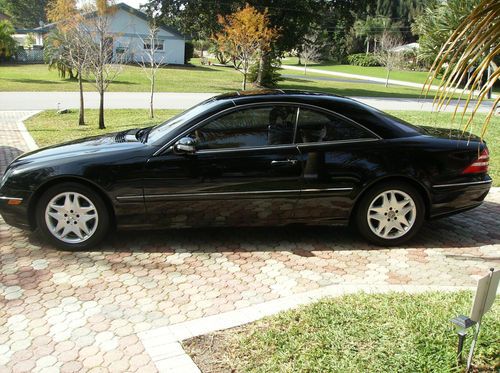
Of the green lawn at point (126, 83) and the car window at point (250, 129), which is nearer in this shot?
the car window at point (250, 129)

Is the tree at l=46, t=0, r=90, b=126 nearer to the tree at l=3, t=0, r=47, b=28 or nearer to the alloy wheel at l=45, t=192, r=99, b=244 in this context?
the alloy wheel at l=45, t=192, r=99, b=244

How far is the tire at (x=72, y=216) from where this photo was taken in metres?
4.46

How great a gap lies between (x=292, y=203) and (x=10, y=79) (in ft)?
90.8

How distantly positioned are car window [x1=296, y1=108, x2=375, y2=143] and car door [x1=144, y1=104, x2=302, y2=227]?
0.11 metres

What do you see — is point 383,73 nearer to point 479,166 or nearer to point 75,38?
point 75,38

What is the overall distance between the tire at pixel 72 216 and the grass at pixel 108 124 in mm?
5788

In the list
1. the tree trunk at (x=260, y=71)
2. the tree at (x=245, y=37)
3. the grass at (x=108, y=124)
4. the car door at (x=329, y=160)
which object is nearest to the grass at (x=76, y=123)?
the grass at (x=108, y=124)

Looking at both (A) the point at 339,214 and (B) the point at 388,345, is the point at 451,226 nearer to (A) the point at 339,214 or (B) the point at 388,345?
(A) the point at 339,214

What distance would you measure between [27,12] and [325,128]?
106622 mm

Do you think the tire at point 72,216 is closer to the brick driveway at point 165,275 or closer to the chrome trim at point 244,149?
the brick driveway at point 165,275

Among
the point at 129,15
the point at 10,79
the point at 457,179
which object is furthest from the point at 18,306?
the point at 129,15

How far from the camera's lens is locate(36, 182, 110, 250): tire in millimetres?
4461

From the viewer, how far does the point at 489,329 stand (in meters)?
3.04

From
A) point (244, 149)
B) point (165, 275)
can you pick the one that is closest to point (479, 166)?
point (244, 149)
